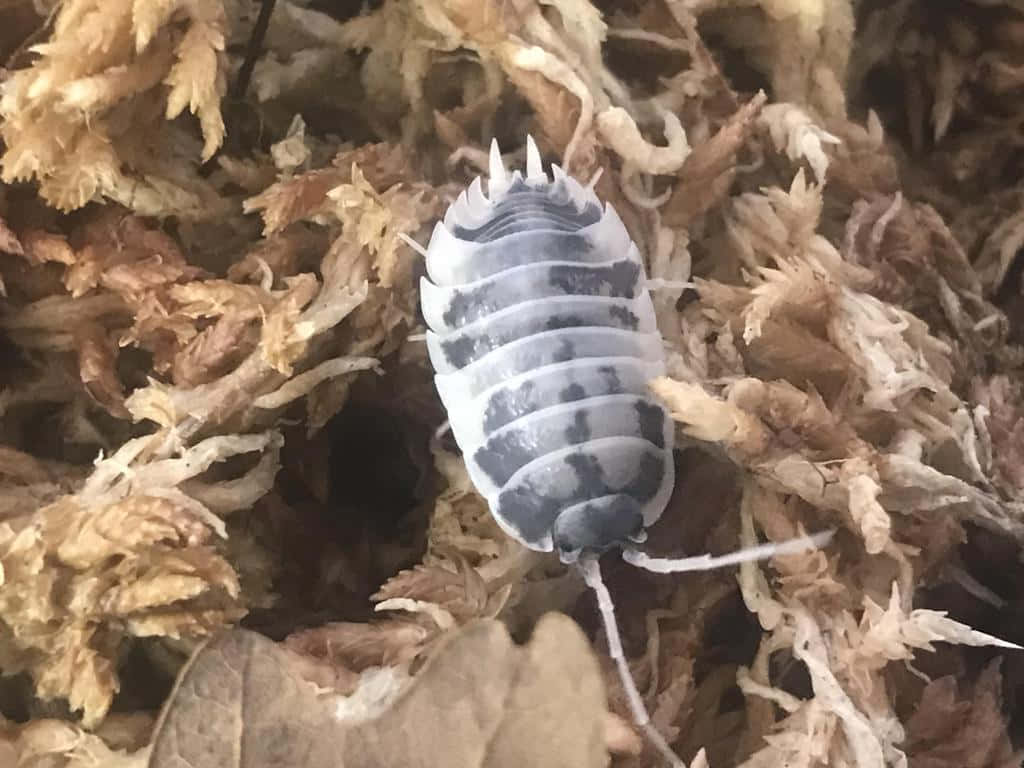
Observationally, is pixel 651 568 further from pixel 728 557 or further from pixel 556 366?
pixel 556 366

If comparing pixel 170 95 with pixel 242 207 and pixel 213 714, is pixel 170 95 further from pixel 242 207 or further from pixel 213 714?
pixel 213 714

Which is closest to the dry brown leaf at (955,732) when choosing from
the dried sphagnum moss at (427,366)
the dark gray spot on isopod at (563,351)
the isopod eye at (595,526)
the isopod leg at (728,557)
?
the dried sphagnum moss at (427,366)

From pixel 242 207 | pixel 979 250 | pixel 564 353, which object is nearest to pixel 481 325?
pixel 564 353

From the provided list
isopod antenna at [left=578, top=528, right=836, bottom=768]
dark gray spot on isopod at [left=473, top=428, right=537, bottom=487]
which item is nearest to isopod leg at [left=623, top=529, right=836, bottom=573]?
isopod antenna at [left=578, top=528, right=836, bottom=768]

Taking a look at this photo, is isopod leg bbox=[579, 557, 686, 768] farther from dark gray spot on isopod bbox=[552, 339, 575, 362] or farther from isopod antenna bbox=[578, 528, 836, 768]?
dark gray spot on isopod bbox=[552, 339, 575, 362]

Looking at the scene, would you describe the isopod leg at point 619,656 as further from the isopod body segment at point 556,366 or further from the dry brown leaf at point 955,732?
the dry brown leaf at point 955,732

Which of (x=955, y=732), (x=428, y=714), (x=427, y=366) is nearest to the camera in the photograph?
(x=428, y=714)

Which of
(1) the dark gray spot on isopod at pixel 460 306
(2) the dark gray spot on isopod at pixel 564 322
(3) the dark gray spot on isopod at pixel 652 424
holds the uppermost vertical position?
(1) the dark gray spot on isopod at pixel 460 306

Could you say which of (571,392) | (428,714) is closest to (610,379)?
(571,392)
